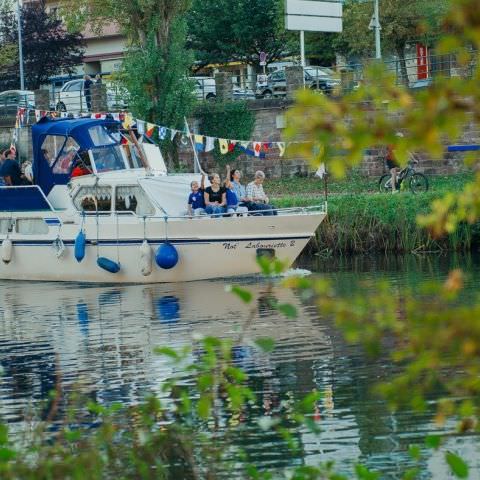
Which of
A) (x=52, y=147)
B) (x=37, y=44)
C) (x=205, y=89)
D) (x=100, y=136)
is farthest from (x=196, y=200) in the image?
(x=37, y=44)

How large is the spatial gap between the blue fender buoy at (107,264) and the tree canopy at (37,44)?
44146 millimetres

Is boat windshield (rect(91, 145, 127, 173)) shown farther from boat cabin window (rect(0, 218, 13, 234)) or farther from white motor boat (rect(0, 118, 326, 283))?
boat cabin window (rect(0, 218, 13, 234))

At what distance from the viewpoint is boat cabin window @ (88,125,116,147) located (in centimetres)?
2773

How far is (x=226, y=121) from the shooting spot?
4450 centimetres

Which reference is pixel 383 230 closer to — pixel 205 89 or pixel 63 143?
pixel 63 143

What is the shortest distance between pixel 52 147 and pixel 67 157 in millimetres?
611

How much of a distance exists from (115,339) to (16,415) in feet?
19.8

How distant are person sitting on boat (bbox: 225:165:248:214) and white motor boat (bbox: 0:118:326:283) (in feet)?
1.71

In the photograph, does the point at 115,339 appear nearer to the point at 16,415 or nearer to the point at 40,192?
the point at 16,415

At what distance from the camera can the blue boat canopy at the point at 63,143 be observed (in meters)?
27.6

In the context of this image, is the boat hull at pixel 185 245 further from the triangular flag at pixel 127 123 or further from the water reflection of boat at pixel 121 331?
the triangular flag at pixel 127 123

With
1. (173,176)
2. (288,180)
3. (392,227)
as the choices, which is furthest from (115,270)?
(288,180)

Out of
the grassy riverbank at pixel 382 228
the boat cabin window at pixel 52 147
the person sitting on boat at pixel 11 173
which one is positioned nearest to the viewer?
the boat cabin window at pixel 52 147

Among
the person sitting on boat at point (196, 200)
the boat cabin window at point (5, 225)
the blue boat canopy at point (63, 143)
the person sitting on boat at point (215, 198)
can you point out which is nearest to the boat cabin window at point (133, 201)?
the person sitting on boat at point (196, 200)
